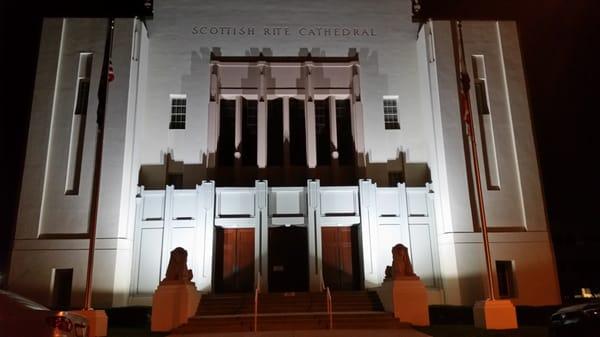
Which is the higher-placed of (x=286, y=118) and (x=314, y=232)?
(x=286, y=118)

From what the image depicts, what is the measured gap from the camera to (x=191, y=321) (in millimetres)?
17062

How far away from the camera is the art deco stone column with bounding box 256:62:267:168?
2391 cm

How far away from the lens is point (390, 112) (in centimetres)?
2533

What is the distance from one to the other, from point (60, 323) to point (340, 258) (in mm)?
16471

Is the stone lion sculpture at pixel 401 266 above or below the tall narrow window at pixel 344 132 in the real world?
below

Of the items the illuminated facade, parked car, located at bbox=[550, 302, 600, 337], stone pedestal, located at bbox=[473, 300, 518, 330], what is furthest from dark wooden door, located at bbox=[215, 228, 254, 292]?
parked car, located at bbox=[550, 302, 600, 337]

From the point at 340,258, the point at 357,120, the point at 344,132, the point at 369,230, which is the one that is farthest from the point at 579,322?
the point at 344,132

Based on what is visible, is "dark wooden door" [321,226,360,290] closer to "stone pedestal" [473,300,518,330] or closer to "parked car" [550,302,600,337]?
"stone pedestal" [473,300,518,330]

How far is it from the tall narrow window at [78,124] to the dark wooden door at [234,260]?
698cm

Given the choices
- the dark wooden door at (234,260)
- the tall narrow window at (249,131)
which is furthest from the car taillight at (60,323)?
the tall narrow window at (249,131)

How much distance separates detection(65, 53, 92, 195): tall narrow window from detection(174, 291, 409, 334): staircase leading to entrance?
8304 millimetres

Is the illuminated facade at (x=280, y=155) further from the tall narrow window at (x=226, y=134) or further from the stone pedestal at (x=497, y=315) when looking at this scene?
the stone pedestal at (x=497, y=315)

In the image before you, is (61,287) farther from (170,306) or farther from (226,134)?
(226,134)

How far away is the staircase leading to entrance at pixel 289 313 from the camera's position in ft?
55.3
